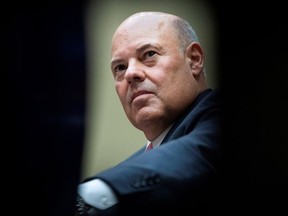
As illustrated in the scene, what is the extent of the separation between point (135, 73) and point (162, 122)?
0.43 ft

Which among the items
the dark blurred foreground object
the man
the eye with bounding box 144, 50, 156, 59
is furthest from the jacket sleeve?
the eye with bounding box 144, 50, 156, 59

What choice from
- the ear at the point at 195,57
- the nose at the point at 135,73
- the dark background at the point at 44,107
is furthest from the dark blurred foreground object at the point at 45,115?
the ear at the point at 195,57

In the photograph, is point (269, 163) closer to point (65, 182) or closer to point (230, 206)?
point (230, 206)

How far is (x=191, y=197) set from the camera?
91 cm

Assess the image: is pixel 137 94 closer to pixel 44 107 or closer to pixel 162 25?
pixel 162 25

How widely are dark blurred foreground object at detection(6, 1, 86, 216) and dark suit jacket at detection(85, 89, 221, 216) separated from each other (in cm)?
20

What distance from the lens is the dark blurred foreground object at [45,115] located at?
65 cm

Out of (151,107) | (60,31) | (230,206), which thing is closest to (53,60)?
(60,31)

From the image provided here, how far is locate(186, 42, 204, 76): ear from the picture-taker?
1355 mm

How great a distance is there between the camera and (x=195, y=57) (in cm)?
137

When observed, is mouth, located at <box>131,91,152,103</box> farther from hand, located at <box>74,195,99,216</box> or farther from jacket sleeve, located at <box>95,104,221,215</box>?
hand, located at <box>74,195,99,216</box>

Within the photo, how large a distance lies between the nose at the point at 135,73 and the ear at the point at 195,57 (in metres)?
0.17

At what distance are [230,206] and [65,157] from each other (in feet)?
1.15

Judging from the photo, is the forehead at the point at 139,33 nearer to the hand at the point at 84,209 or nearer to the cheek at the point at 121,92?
the cheek at the point at 121,92
